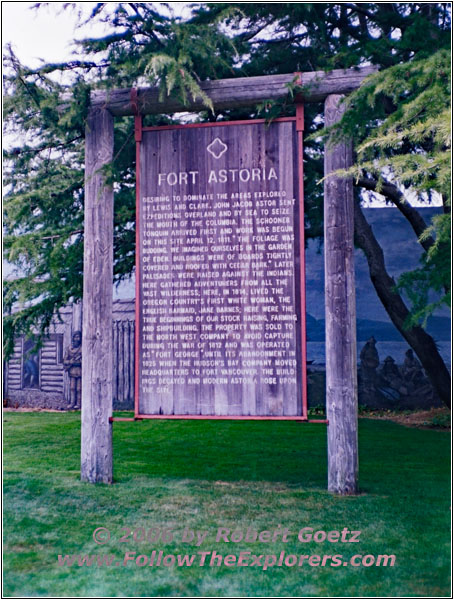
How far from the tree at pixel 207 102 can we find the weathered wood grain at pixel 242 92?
148mm

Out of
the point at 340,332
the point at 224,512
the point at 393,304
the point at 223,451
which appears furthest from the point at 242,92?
the point at 393,304

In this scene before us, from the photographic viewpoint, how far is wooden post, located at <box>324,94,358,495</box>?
5914 mm

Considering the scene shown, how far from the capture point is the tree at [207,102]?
4.55 meters

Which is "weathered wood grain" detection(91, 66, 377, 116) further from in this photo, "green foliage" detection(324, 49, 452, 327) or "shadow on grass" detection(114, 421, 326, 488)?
"shadow on grass" detection(114, 421, 326, 488)

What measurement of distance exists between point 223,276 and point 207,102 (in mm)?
1540

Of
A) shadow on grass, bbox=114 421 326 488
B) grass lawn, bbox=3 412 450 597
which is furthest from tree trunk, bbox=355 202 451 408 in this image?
grass lawn, bbox=3 412 450 597

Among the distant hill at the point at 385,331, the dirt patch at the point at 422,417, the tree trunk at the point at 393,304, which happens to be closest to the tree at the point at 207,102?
the tree trunk at the point at 393,304

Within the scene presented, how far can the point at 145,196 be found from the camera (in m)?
6.26

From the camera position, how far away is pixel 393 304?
11.8 m

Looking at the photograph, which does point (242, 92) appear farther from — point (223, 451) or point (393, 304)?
point (393, 304)

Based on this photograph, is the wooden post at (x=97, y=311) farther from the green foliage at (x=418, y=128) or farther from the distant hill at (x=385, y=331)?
the distant hill at (x=385, y=331)

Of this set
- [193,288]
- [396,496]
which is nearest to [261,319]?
[193,288]

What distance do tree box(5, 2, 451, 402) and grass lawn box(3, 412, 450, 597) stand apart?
169 cm

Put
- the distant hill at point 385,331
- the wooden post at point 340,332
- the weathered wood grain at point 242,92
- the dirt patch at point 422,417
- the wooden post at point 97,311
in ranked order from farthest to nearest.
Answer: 1. the distant hill at point 385,331
2. the dirt patch at point 422,417
3. the wooden post at point 97,311
4. the weathered wood grain at point 242,92
5. the wooden post at point 340,332
